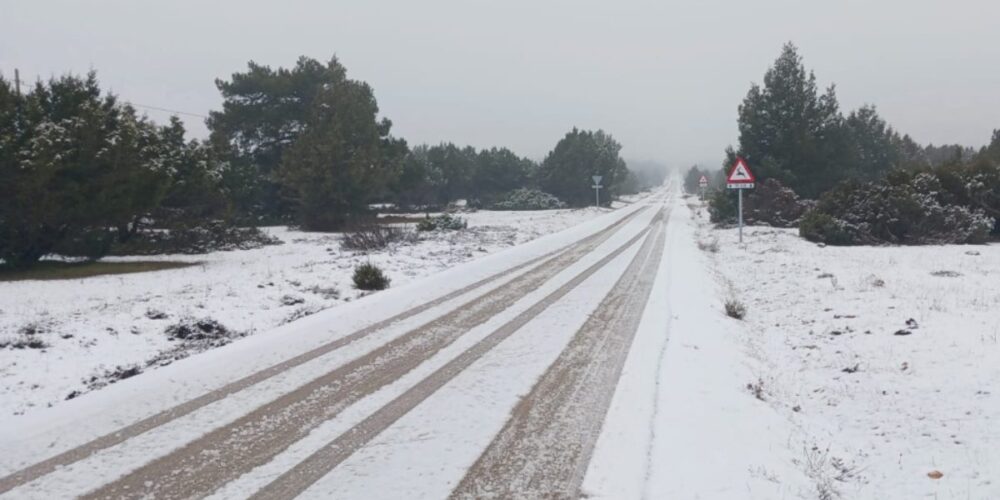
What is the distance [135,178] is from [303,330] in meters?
14.6

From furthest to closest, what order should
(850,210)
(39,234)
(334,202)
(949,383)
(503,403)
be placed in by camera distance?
1. (334,202)
2. (850,210)
3. (39,234)
4. (949,383)
5. (503,403)

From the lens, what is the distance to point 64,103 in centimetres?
2038

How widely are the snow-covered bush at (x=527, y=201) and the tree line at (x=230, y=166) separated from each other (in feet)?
5.97

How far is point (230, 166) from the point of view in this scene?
108 feet

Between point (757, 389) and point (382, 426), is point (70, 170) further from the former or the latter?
point (757, 389)

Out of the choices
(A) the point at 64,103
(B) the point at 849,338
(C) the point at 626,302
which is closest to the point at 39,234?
(A) the point at 64,103

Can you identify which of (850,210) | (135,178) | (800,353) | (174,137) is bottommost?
(800,353)

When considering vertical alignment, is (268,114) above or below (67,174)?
above

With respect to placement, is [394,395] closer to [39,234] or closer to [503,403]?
[503,403]

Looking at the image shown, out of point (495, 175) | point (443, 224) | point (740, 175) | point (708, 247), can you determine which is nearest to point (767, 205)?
point (708, 247)

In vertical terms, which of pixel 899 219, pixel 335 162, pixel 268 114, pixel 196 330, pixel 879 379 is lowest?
pixel 879 379

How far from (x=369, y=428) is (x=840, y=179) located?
35998mm

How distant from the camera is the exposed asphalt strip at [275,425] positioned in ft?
13.4

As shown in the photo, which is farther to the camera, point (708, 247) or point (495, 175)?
point (495, 175)
